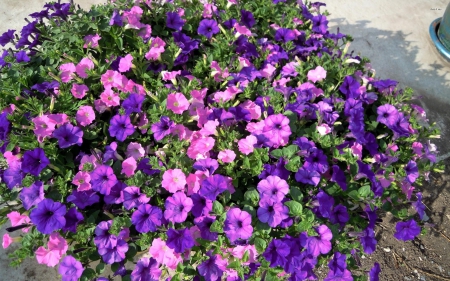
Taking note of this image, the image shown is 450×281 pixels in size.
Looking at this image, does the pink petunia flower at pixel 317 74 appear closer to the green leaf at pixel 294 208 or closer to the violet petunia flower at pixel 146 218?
the green leaf at pixel 294 208

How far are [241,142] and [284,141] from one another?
0.23 meters

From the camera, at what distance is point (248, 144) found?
196 cm

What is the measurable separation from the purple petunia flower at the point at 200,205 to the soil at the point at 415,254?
130 cm

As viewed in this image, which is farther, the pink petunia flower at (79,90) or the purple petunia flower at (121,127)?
the pink petunia flower at (79,90)

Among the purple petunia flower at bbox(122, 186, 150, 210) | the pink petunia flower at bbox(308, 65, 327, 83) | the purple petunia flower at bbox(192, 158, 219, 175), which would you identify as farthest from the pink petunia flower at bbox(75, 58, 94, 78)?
the pink petunia flower at bbox(308, 65, 327, 83)

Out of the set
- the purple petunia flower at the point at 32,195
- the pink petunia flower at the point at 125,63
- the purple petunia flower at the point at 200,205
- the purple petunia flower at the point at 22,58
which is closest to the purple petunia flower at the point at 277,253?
the purple petunia flower at the point at 200,205

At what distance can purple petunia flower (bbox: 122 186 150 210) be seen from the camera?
6.06ft

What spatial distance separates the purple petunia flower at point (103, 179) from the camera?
1.83 m

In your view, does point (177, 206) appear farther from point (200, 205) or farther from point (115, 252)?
point (115, 252)

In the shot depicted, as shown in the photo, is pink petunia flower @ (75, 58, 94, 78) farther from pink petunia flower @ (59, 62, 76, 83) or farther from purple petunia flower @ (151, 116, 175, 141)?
purple petunia flower @ (151, 116, 175, 141)

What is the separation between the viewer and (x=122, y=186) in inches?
75.3

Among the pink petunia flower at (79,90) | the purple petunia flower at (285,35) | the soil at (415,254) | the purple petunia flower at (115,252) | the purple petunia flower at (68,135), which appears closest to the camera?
the purple petunia flower at (115,252)

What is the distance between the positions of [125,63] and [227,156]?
88cm

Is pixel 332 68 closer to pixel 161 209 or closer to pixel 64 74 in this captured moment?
pixel 161 209
